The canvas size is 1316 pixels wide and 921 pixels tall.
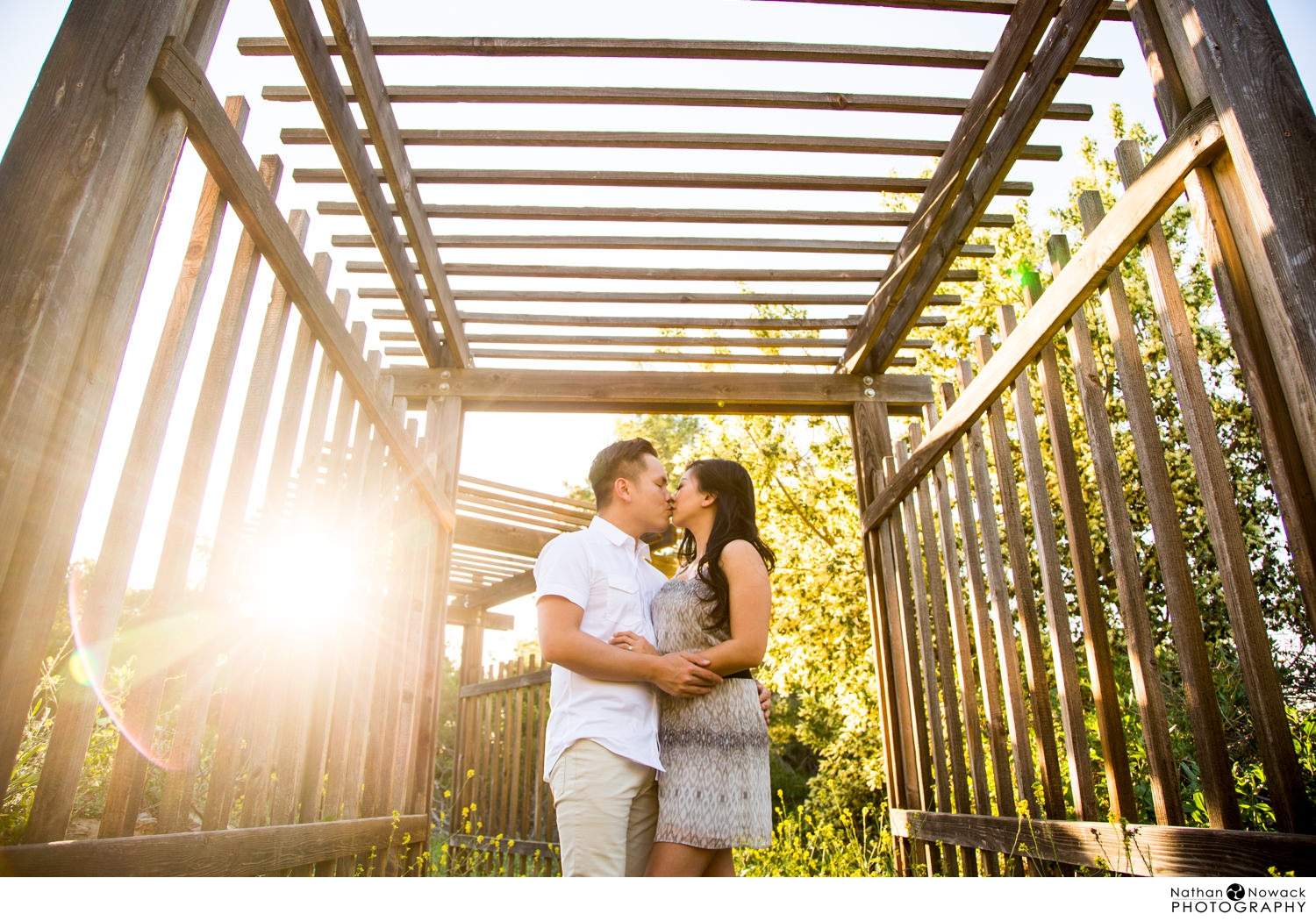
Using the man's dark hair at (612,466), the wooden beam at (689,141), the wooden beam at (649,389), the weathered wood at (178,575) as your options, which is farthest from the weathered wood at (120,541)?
the wooden beam at (649,389)

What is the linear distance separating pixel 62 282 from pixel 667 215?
8.56 ft

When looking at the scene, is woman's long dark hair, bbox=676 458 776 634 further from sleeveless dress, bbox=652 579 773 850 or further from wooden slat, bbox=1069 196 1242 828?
wooden slat, bbox=1069 196 1242 828

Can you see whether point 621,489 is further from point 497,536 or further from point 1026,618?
point 497,536

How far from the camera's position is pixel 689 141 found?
312 cm

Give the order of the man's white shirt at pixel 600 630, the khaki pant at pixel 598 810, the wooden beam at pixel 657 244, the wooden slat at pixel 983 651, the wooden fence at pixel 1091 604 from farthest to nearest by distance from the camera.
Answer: the wooden beam at pixel 657 244 → the wooden slat at pixel 983 651 → the man's white shirt at pixel 600 630 → the khaki pant at pixel 598 810 → the wooden fence at pixel 1091 604

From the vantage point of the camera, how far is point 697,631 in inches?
88.0

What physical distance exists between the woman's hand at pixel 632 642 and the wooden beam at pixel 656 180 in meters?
1.93

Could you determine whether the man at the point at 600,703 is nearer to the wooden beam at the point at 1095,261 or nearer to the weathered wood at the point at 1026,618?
the weathered wood at the point at 1026,618

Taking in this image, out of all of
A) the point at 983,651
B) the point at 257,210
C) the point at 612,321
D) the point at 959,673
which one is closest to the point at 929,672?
the point at 959,673

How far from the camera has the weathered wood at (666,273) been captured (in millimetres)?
3824

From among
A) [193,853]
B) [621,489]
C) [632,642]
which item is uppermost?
[621,489]

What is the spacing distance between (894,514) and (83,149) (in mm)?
3391

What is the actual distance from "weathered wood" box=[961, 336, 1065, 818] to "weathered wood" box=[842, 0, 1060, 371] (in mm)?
698

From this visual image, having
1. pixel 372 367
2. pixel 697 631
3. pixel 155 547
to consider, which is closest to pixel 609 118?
pixel 372 367
